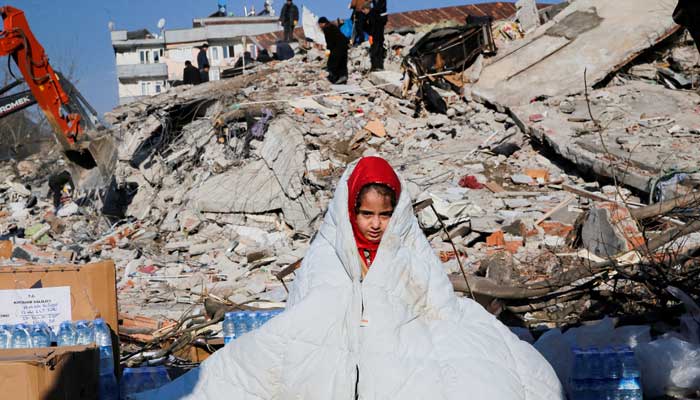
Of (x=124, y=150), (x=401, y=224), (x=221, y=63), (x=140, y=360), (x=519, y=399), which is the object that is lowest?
(x=140, y=360)

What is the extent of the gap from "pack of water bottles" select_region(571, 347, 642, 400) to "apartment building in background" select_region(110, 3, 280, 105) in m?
46.6

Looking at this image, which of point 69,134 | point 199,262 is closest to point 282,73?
point 69,134

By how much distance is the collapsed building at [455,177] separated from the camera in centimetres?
534

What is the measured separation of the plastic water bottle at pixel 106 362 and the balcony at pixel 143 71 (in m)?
52.4

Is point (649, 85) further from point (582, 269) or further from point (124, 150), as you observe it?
point (124, 150)

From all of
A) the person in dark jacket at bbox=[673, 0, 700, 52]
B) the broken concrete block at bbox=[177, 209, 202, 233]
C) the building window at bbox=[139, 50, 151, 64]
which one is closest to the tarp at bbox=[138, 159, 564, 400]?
the person in dark jacket at bbox=[673, 0, 700, 52]

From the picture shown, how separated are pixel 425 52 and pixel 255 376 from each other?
11774 millimetres

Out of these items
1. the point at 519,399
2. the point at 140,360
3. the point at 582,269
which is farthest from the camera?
the point at 582,269

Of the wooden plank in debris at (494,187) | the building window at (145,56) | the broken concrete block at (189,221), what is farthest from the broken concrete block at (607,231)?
the building window at (145,56)

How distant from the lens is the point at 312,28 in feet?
66.3

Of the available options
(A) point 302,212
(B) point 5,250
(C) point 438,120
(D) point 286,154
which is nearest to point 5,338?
(A) point 302,212

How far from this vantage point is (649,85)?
1205cm

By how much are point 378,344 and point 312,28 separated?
60.5ft

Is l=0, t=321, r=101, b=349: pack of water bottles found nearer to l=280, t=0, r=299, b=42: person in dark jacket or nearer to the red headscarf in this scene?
the red headscarf
